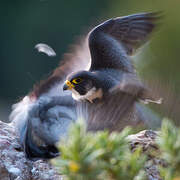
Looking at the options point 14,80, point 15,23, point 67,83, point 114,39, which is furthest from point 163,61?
point 15,23

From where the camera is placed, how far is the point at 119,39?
3902 mm

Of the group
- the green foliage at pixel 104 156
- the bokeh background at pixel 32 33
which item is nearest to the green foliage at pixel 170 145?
the green foliage at pixel 104 156

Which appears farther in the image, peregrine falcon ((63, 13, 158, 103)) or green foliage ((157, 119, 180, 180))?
peregrine falcon ((63, 13, 158, 103))

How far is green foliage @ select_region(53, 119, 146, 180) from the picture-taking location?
2.50 feet

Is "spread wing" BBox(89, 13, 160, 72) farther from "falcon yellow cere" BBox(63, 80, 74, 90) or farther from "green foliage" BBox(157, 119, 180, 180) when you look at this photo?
"green foliage" BBox(157, 119, 180, 180)

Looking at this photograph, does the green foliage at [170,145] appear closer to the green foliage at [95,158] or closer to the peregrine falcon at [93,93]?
the green foliage at [95,158]

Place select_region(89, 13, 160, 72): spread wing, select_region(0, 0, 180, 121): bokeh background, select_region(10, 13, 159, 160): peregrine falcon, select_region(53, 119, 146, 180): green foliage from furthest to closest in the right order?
select_region(0, 0, 180, 121): bokeh background < select_region(89, 13, 160, 72): spread wing < select_region(10, 13, 159, 160): peregrine falcon < select_region(53, 119, 146, 180): green foliage

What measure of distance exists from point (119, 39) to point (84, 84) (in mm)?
737

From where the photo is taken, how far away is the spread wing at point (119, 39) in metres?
3.61

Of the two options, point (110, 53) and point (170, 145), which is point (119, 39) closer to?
point (110, 53)

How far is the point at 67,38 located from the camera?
11750mm

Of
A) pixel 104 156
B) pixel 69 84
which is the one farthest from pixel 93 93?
pixel 104 156

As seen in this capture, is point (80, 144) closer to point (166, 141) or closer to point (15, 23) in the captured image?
point (166, 141)

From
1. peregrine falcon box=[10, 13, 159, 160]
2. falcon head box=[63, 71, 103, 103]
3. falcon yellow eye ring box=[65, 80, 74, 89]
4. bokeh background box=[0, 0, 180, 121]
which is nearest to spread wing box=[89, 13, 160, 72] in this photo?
peregrine falcon box=[10, 13, 159, 160]
